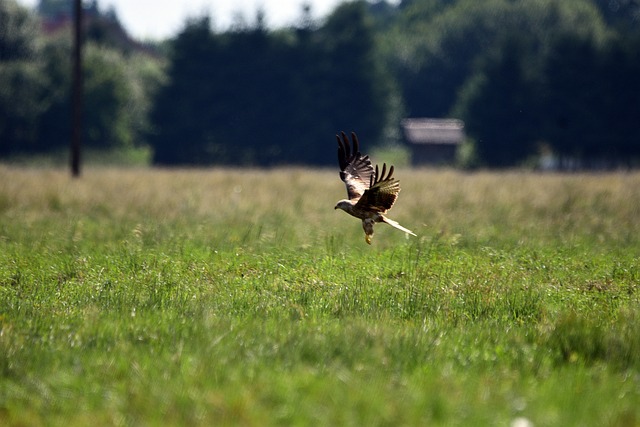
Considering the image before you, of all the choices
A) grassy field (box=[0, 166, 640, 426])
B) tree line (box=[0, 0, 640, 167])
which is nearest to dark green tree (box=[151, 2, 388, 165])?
tree line (box=[0, 0, 640, 167])

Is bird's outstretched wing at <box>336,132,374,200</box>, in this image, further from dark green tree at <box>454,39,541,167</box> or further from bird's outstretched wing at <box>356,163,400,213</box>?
dark green tree at <box>454,39,541,167</box>

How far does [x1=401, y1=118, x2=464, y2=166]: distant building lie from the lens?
2517 inches

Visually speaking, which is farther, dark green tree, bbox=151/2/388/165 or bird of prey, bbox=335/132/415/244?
dark green tree, bbox=151/2/388/165

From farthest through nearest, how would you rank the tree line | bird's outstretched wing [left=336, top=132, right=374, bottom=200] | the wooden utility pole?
the tree line
the wooden utility pole
bird's outstretched wing [left=336, top=132, right=374, bottom=200]

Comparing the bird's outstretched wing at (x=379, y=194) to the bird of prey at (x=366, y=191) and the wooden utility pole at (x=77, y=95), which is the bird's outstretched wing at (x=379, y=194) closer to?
the bird of prey at (x=366, y=191)

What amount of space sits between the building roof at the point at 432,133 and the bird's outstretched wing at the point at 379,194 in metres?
52.3

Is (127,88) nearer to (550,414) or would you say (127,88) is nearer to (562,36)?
(562,36)

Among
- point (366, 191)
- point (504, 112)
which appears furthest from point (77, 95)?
point (504, 112)

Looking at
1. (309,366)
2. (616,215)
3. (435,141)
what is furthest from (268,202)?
(435,141)

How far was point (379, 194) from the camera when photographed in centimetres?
1140

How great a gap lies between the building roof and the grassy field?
151ft

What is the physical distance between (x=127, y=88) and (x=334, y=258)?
54.4m

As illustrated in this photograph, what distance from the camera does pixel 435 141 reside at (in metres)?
63.9

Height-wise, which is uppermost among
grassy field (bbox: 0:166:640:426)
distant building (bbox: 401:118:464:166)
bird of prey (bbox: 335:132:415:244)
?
bird of prey (bbox: 335:132:415:244)
